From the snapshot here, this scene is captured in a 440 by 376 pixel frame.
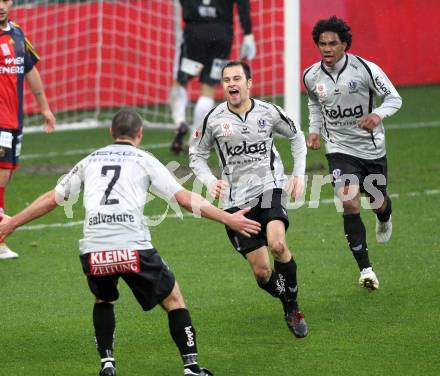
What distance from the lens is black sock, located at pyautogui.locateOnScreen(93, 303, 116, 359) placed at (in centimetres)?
714

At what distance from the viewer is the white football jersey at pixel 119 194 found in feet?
22.6

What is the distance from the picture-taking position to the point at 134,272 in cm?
691

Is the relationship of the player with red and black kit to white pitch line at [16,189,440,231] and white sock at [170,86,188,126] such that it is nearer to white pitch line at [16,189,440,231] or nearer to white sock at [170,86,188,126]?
white pitch line at [16,189,440,231]

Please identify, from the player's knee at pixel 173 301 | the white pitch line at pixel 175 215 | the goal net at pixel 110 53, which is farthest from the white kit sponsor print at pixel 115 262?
the goal net at pixel 110 53

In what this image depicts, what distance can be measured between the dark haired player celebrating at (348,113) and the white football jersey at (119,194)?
9.72 ft

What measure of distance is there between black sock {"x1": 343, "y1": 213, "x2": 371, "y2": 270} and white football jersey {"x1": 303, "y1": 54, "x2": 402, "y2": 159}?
0.65 metres

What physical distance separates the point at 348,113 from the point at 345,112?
27 mm

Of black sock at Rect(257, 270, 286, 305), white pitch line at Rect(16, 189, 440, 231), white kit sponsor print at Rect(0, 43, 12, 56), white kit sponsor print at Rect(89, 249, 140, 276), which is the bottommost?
white pitch line at Rect(16, 189, 440, 231)

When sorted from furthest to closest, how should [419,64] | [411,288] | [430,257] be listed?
[419,64] → [430,257] → [411,288]

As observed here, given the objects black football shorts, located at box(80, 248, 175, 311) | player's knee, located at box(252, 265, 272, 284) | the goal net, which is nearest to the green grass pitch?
player's knee, located at box(252, 265, 272, 284)

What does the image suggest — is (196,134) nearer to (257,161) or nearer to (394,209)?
(257,161)

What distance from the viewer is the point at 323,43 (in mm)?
9758

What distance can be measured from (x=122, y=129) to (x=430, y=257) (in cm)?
427

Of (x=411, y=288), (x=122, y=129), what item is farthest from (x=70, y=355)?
(x=411, y=288)
